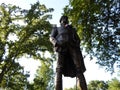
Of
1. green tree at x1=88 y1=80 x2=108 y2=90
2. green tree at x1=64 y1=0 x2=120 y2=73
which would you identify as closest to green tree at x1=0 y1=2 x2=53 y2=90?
green tree at x1=64 y1=0 x2=120 y2=73

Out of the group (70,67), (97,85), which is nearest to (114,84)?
(97,85)

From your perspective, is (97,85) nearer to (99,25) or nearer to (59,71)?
(99,25)

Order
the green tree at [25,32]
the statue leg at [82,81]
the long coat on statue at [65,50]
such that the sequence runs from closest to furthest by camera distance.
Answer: the statue leg at [82,81], the long coat on statue at [65,50], the green tree at [25,32]

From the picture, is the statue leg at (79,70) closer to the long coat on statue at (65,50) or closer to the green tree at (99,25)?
the long coat on statue at (65,50)

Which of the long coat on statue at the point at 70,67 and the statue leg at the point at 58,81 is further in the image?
the long coat on statue at the point at 70,67

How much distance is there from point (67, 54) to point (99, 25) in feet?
43.9

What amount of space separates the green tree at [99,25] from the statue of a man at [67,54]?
12.4m

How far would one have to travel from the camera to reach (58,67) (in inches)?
295

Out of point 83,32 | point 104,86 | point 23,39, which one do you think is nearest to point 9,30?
point 23,39

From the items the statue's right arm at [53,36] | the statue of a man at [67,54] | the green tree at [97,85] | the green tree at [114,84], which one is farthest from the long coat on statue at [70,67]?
the green tree at [97,85]

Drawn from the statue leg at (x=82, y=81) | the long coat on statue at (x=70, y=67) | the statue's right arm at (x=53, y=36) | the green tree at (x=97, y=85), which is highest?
the green tree at (x=97, y=85)

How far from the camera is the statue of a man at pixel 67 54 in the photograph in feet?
24.2

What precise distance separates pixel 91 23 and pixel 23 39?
1397 centimetres

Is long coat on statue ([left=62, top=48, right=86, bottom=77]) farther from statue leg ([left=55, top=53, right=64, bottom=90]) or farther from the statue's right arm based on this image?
the statue's right arm
